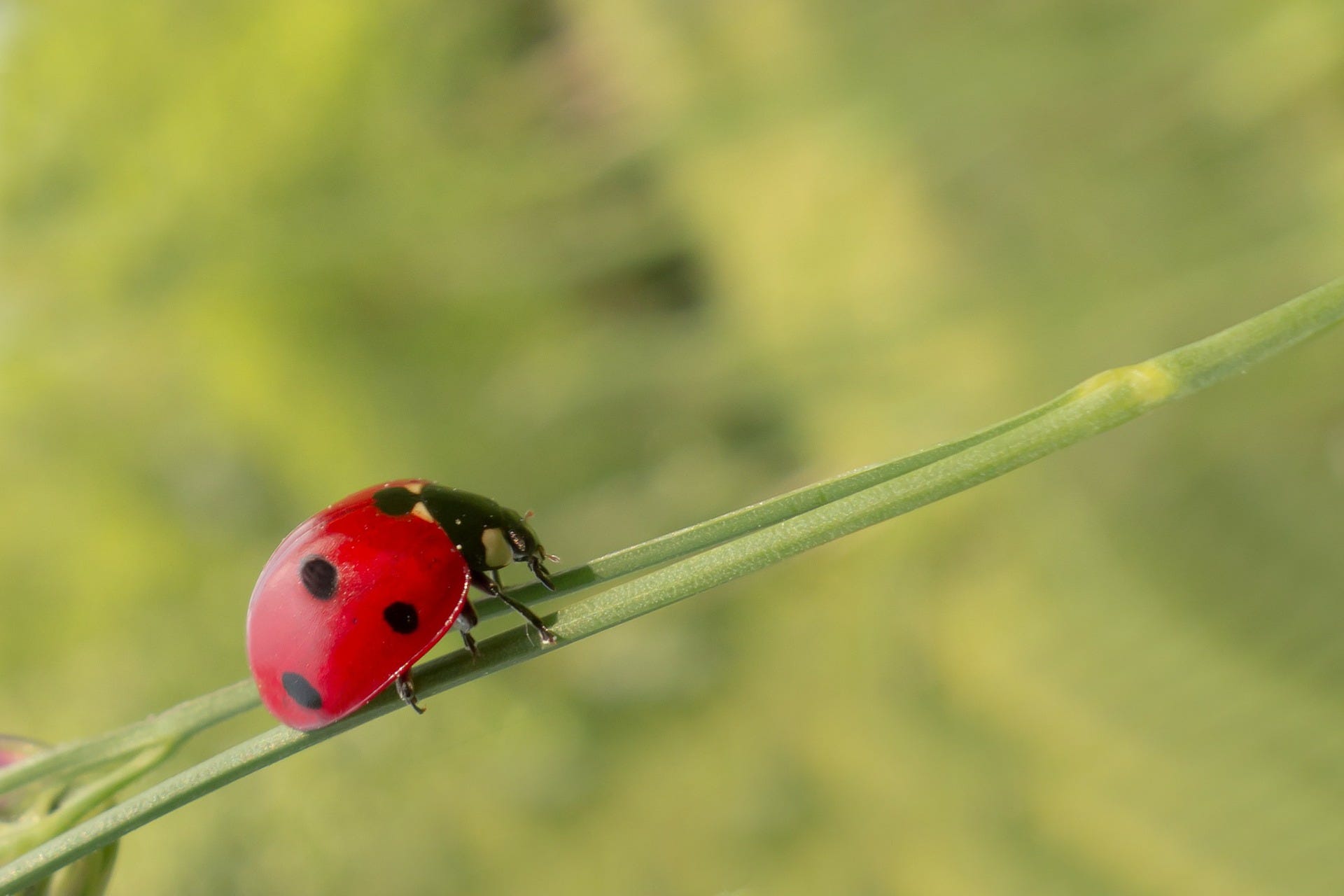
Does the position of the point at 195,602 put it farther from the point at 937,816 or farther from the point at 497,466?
the point at 937,816

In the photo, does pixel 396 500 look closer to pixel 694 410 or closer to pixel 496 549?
pixel 496 549

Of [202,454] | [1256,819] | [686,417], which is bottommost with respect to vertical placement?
[1256,819]

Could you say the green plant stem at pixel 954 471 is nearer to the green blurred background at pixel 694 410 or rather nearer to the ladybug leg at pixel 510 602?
the ladybug leg at pixel 510 602

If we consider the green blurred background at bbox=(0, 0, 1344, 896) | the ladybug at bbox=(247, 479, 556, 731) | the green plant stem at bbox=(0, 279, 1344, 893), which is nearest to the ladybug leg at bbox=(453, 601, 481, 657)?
the ladybug at bbox=(247, 479, 556, 731)

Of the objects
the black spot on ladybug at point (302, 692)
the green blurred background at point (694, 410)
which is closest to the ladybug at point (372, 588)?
the black spot on ladybug at point (302, 692)

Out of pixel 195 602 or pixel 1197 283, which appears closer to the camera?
pixel 1197 283

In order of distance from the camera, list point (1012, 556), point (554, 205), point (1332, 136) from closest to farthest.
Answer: point (1332, 136)
point (1012, 556)
point (554, 205)

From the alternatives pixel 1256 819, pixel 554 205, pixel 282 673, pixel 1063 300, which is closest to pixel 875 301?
pixel 1063 300
